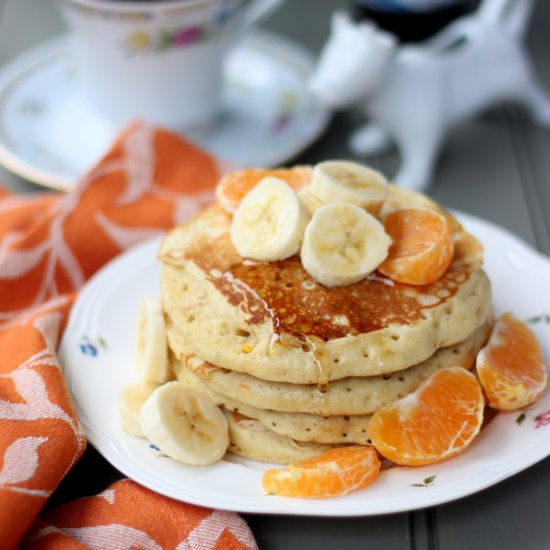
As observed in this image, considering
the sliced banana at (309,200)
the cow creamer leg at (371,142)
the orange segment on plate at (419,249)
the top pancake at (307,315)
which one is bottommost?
the cow creamer leg at (371,142)

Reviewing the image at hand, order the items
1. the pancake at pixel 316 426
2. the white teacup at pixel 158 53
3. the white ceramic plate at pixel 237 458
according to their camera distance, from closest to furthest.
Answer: the white ceramic plate at pixel 237 458, the pancake at pixel 316 426, the white teacup at pixel 158 53

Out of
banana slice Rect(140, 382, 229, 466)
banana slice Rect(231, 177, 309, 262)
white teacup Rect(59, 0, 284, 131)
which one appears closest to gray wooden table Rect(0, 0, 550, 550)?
banana slice Rect(140, 382, 229, 466)

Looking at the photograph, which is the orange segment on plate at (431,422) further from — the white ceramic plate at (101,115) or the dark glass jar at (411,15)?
the dark glass jar at (411,15)

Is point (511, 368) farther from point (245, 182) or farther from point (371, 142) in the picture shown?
point (371, 142)

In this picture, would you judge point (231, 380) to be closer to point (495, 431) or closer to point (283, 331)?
point (283, 331)

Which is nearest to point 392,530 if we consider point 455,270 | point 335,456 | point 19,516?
point 335,456

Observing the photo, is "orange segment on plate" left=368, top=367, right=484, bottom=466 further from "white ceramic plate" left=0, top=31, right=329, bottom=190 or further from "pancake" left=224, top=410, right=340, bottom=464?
"white ceramic plate" left=0, top=31, right=329, bottom=190

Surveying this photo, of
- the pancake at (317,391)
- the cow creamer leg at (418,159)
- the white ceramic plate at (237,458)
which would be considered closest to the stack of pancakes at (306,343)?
the pancake at (317,391)
